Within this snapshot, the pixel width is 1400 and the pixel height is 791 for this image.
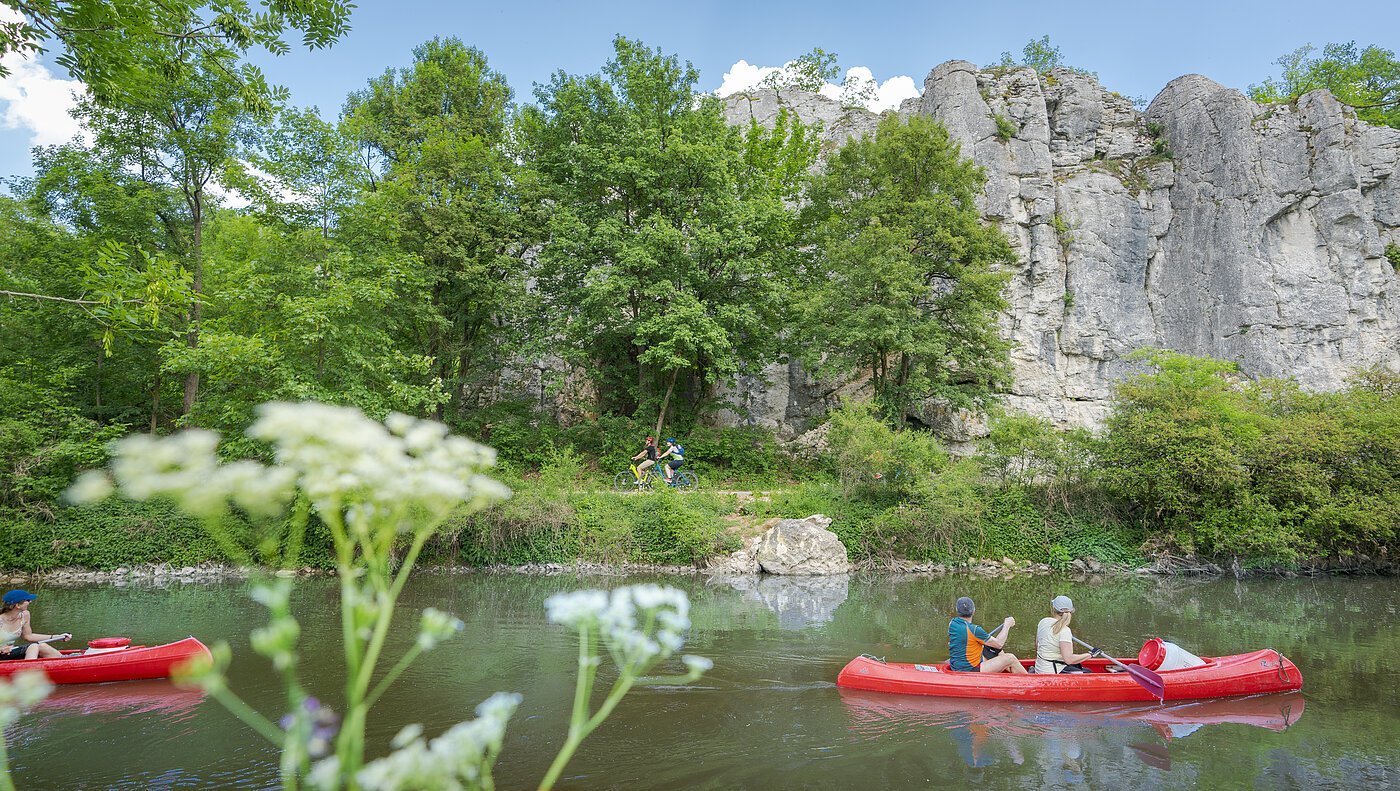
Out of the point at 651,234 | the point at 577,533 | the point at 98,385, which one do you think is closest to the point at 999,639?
the point at 577,533

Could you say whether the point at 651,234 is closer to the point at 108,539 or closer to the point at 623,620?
the point at 108,539

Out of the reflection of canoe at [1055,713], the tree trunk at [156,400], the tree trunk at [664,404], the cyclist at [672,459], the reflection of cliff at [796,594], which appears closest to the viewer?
the reflection of canoe at [1055,713]

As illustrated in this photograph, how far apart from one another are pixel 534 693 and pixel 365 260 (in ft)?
53.4

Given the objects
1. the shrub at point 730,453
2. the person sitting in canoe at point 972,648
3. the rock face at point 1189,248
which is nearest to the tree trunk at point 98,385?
the shrub at point 730,453

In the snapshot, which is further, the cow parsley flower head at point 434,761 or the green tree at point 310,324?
the green tree at point 310,324

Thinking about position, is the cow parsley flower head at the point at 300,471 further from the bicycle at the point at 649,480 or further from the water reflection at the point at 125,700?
the bicycle at the point at 649,480

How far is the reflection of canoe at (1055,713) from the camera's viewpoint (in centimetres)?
796

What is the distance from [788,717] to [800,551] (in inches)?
422

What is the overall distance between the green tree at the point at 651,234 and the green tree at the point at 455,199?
1.49 meters

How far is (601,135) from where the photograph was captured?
2473 cm

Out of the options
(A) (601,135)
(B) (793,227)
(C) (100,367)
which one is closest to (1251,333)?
(B) (793,227)

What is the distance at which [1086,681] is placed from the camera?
8.66 m

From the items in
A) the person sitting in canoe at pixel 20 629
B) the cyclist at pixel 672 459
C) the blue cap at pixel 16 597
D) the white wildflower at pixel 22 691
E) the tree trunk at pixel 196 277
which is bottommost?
the person sitting in canoe at pixel 20 629

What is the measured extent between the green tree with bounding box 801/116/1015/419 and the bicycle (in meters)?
6.00
